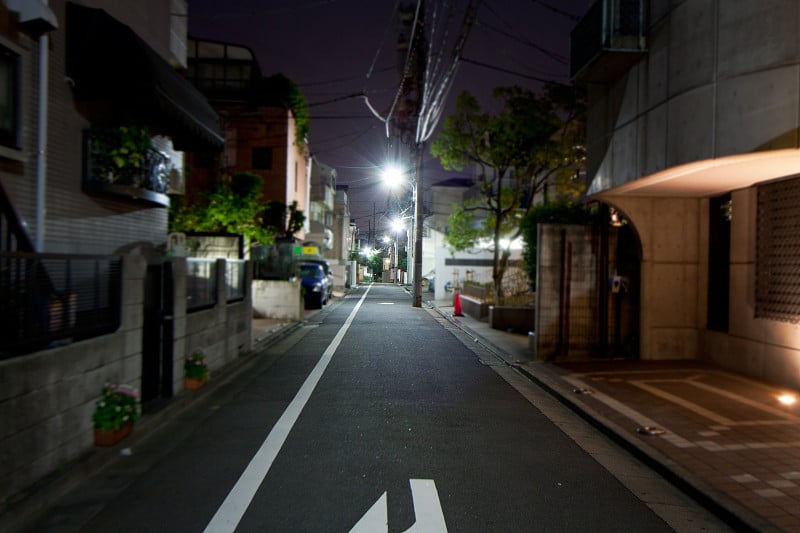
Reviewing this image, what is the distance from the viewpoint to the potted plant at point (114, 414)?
5492 mm

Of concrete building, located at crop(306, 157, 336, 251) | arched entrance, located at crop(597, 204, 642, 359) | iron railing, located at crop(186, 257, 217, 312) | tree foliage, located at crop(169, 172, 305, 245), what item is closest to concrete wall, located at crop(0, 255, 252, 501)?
iron railing, located at crop(186, 257, 217, 312)

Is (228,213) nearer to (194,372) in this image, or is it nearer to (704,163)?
(194,372)

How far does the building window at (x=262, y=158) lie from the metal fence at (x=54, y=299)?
1068 inches

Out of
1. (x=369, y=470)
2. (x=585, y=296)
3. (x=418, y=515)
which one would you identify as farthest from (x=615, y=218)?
(x=418, y=515)

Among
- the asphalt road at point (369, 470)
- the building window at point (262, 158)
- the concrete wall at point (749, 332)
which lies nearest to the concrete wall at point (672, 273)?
the concrete wall at point (749, 332)

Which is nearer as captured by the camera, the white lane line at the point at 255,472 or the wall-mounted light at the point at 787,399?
the white lane line at the point at 255,472

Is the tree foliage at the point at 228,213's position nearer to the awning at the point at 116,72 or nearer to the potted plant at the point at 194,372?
the awning at the point at 116,72

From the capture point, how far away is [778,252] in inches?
351

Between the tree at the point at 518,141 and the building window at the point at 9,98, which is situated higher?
the tree at the point at 518,141

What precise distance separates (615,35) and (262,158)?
26047mm

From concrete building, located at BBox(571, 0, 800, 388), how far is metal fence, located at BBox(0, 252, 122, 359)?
24.1 feet

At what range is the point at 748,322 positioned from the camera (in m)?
9.45

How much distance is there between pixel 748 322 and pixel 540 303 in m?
3.51

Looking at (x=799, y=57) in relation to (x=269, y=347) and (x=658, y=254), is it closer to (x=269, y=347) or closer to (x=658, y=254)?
(x=658, y=254)
